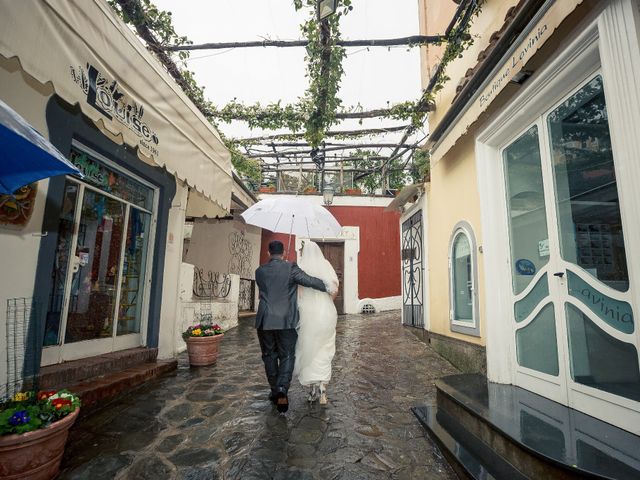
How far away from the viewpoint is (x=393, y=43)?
529cm

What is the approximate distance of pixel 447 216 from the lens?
578 cm

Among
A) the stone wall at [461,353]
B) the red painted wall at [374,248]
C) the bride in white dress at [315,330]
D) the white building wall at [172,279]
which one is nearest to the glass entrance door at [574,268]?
the stone wall at [461,353]

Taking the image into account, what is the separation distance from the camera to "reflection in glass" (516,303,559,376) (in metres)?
3.16

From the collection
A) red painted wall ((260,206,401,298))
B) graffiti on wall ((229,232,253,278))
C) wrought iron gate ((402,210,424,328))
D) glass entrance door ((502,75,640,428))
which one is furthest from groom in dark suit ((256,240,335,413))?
red painted wall ((260,206,401,298))

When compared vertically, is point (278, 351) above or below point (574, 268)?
below

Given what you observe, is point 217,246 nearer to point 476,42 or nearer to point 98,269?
point 98,269

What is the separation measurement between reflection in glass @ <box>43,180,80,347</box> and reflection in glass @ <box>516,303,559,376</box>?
199 inches

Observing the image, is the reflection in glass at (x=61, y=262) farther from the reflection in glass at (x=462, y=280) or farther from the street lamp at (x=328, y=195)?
the street lamp at (x=328, y=195)

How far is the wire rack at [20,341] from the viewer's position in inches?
105

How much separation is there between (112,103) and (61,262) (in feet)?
6.56

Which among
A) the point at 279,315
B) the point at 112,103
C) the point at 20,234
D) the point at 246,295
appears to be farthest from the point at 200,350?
the point at 246,295

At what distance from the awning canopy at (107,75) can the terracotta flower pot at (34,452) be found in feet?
7.20

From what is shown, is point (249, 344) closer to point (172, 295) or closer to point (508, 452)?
point (172, 295)

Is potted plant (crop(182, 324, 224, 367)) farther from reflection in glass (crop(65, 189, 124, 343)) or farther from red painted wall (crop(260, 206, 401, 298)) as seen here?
red painted wall (crop(260, 206, 401, 298))
